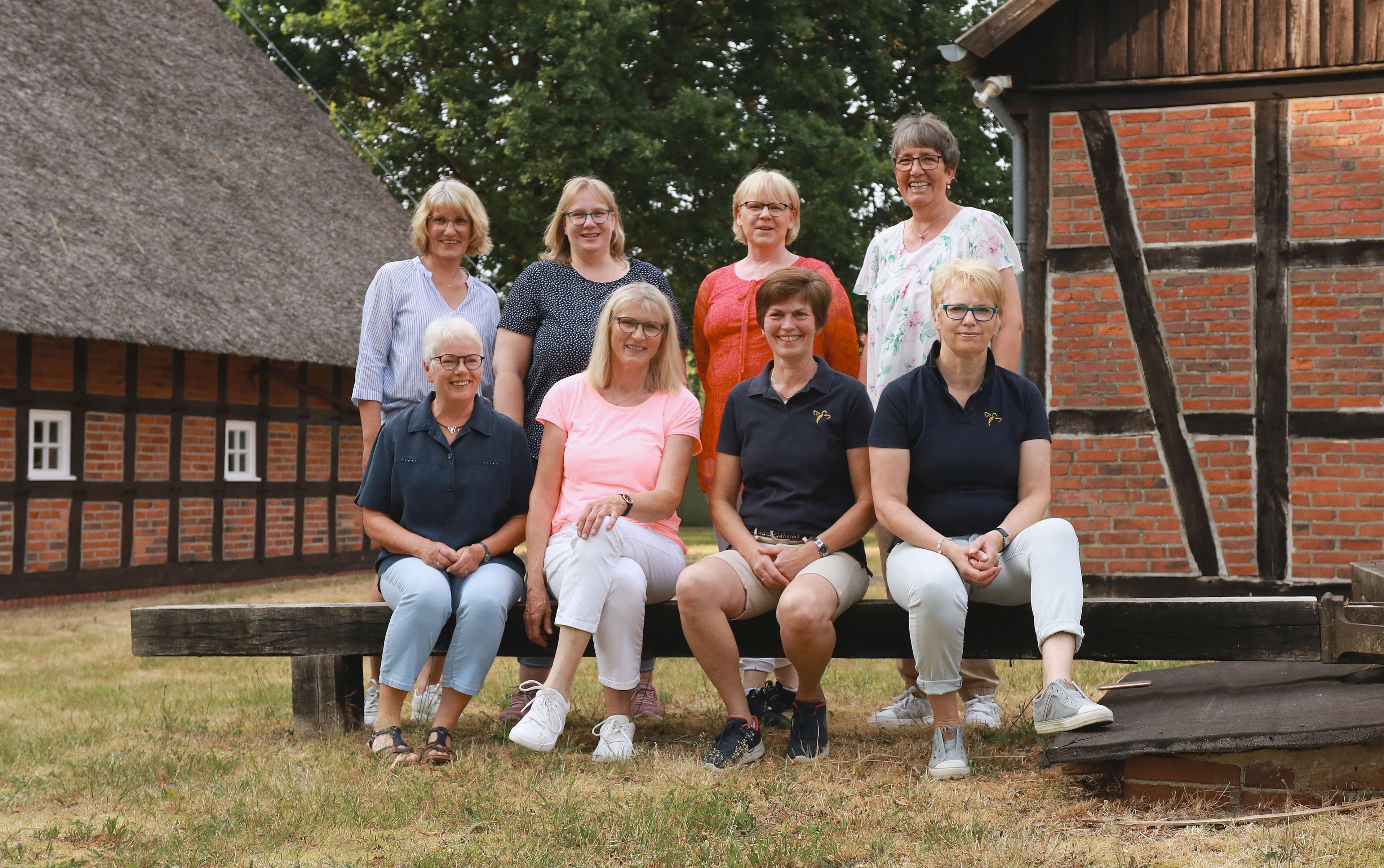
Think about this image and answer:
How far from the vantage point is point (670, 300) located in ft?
15.0

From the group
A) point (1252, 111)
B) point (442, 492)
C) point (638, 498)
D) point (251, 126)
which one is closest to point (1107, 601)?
point (638, 498)

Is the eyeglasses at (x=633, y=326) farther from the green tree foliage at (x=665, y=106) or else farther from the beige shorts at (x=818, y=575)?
the green tree foliage at (x=665, y=106)

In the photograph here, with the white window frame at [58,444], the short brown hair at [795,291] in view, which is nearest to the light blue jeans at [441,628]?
the short brown hair at [795,291]

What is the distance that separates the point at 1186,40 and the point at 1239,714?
5068 mm

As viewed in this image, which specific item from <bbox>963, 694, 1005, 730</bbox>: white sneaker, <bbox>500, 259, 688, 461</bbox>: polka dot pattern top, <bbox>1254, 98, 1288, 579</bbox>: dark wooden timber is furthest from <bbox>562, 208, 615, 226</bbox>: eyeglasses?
<bbox>1254, 98, 1288, 579</bbox>: dark wooden timber

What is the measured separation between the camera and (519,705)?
15.8ft

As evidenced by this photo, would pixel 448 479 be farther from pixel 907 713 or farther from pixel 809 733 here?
pixel 907 713

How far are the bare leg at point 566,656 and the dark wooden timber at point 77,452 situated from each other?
28.1ft

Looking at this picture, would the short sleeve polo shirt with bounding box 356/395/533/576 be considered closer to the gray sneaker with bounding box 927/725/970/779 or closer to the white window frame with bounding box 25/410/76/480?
the gray sneaker with bounding box 927/725/970/779

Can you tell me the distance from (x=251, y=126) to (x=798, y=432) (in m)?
12.3

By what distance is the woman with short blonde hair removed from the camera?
183 inches

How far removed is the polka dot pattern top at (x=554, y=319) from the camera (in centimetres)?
465

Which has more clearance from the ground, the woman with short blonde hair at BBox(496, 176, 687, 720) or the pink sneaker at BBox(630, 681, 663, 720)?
the woman with short blonde hair at BBox(496, 176, 687, 720)

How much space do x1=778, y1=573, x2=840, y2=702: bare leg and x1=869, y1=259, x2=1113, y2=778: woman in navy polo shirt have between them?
0.23 meters
